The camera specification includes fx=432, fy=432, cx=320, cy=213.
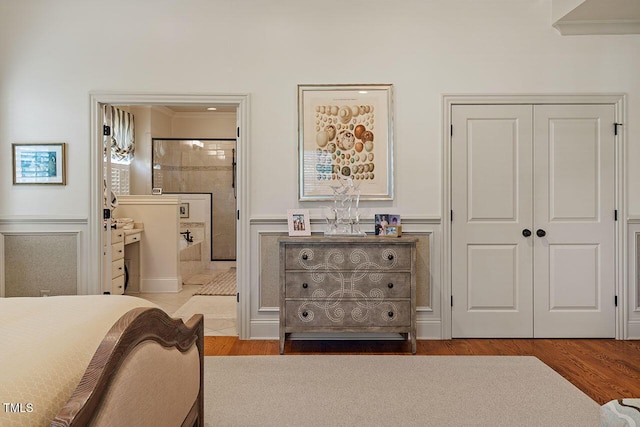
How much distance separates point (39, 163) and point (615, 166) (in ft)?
Answer: 15.7

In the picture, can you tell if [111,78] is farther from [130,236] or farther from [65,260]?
[130,236]

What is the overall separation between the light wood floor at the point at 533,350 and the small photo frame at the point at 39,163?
1859 millimetres

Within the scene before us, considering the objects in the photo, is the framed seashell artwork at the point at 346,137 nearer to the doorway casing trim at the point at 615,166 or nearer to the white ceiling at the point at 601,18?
the doorway casing trim at the point at 615,166

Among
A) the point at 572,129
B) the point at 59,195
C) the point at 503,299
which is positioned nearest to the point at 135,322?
the point at 59,195

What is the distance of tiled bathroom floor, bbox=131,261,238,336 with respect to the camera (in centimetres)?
394

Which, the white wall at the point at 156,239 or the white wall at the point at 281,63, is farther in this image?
the white wall at the point at 156,239

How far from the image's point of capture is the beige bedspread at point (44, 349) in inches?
36.1

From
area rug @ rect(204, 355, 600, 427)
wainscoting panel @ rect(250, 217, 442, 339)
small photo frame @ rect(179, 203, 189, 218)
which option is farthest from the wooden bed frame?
small photo frame @ rect(179, 203, 189, 218)

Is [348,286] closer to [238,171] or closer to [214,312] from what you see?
[238,171]

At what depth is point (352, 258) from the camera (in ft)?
10.5

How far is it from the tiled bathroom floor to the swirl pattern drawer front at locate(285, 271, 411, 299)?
977 millimetres

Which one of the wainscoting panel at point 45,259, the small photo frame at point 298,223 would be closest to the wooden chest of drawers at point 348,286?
the small photo frame at point 298,223

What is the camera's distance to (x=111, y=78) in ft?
11.8

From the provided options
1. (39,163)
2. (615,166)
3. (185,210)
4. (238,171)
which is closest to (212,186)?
(185,210)
